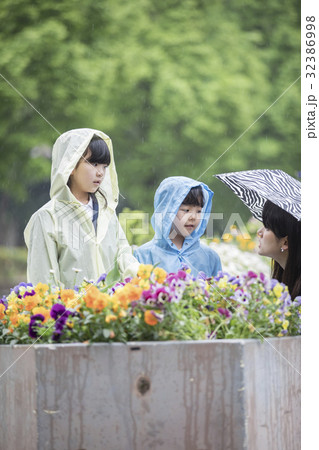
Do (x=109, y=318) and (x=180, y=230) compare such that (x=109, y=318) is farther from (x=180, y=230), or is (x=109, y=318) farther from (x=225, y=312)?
(x=180, y=230)

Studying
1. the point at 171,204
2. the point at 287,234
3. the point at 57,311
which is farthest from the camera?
the point at 171,204

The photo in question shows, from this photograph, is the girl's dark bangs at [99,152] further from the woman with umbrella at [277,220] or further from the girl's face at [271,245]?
the girl's face at [271,245]

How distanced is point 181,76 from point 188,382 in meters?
4.14

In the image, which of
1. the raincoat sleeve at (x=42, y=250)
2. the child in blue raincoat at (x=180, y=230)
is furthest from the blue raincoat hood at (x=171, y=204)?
the raincoat sleeve at (x=42, y=250)

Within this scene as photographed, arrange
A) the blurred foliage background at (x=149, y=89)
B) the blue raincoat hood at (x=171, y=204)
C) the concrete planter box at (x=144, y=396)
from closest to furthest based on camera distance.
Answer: the concrete planter box at (x=144, y=396), the blue raincoat hood at (x=171, y=204), the blurred foliage background at (x=149, y=89)

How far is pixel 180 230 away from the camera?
3.87m

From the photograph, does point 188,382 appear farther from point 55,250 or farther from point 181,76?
point 181,76

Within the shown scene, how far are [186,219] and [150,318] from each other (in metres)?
2.11

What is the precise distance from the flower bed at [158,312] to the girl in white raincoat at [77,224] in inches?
30.1

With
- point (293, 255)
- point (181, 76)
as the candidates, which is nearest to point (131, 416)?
point (293, 255)

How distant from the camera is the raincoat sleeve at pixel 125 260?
3012 millimetres

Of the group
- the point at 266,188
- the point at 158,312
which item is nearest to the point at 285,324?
the point at 158,312

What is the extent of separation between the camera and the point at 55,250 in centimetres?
311

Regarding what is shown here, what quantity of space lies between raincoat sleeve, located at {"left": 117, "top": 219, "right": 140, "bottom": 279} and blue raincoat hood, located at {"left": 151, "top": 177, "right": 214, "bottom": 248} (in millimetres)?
504
